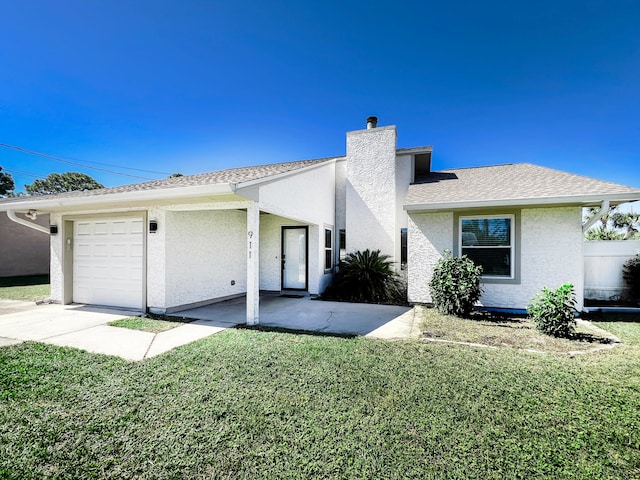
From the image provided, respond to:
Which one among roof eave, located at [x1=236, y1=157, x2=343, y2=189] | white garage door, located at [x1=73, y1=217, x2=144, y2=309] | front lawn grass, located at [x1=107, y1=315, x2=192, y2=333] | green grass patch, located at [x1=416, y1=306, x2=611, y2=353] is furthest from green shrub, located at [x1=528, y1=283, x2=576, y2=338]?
white garage door, located at [x1=73, y1=217, x2=144, y2=309]

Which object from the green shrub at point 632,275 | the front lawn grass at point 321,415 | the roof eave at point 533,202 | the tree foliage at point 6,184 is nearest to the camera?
the front lawn grass at point 321,415

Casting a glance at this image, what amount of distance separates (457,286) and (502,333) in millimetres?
1583

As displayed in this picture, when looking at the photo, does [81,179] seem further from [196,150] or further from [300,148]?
[300,148]

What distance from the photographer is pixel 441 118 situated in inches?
485

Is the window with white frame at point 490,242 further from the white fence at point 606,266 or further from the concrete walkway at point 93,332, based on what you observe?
the concrete walkway at point 93,332

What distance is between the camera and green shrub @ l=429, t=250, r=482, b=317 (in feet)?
22.9

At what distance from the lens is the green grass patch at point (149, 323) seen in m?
5.98

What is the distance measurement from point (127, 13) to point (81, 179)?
165ft

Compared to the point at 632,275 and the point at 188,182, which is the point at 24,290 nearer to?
the point at 188,182

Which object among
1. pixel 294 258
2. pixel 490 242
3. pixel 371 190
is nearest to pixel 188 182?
pixel 294 258

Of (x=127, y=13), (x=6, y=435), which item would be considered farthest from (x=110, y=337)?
(x=127, y=13)

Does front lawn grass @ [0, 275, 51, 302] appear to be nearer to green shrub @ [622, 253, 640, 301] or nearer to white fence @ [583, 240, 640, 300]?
white fence @ [583, 240, 640, 300]

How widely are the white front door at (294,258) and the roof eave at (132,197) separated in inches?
A: 195

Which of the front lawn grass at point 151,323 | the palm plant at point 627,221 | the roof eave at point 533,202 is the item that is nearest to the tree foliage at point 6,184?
the front lawn grass at point 151,323
